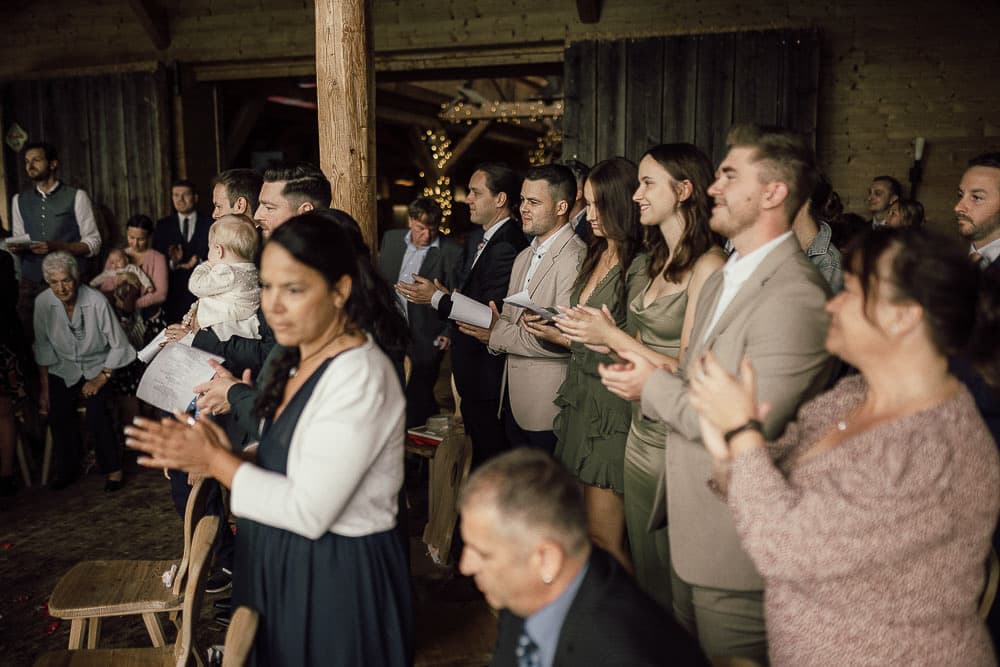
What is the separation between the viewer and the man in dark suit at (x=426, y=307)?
5.14 meters

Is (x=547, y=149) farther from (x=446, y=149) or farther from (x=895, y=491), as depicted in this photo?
(x=895, y=491)

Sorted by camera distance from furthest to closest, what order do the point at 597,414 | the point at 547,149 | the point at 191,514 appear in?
the point at 547,149 < the point at 597,414 < the point at 191,514

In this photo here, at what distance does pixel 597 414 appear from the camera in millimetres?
2701

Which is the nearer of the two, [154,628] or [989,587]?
[989,587]

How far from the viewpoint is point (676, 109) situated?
593cm

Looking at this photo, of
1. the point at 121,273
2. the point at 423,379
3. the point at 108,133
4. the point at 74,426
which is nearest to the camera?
the point at 74,426

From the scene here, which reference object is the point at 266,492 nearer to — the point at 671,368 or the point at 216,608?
the point at 671,368

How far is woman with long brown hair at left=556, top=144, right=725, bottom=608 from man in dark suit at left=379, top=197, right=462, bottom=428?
2686 mm

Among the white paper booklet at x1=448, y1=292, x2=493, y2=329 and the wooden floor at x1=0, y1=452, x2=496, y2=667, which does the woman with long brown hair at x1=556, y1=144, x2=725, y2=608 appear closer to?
the wooden floor at x1=0, y1=452, x2=496, y2=667

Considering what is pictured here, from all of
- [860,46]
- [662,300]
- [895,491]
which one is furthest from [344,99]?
[860,46]

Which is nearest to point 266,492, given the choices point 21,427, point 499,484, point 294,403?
point 294,403

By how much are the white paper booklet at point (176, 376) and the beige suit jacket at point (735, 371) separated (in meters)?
1.37

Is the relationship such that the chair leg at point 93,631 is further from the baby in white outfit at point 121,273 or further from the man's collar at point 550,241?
the baby in white outfit at point 121,273

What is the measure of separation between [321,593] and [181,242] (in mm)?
5173
